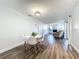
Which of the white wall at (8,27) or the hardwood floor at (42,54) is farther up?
the white wall at (8,27)

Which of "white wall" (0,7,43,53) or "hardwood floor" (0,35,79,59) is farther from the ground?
"white wall" (0,7,43,53)

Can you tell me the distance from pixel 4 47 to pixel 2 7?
82.5 inches

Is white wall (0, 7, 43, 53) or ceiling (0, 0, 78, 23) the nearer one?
ceiling (0, 0, 78, 23)

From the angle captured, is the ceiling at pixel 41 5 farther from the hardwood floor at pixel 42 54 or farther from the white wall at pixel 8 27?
the hardwood floor at pixel 42 54

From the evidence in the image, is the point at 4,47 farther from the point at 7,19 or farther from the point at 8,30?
the point at 7,19

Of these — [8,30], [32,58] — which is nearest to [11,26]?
[8,30]

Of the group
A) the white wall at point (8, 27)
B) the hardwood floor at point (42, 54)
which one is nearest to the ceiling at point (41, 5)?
the white wall at point (8, 27)

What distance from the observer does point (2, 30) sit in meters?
4.48

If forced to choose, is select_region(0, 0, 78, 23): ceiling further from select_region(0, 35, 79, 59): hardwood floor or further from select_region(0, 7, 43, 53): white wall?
select_region(0, 35, 79, 59): hardwood floor

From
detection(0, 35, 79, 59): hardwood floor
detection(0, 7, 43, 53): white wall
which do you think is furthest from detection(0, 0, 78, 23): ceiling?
detection(0, 35, 79, 59): hardwood floor

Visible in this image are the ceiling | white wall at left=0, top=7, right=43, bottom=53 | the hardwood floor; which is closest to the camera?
the hardwood floor

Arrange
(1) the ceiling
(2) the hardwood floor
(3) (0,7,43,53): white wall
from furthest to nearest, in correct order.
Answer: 1. (3) (0,7,43,53): white wall
2. (1) the ceiling
3. (2) the hardwood floor

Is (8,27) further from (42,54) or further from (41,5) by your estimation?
(42,54)

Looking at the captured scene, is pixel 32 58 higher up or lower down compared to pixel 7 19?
lower down
